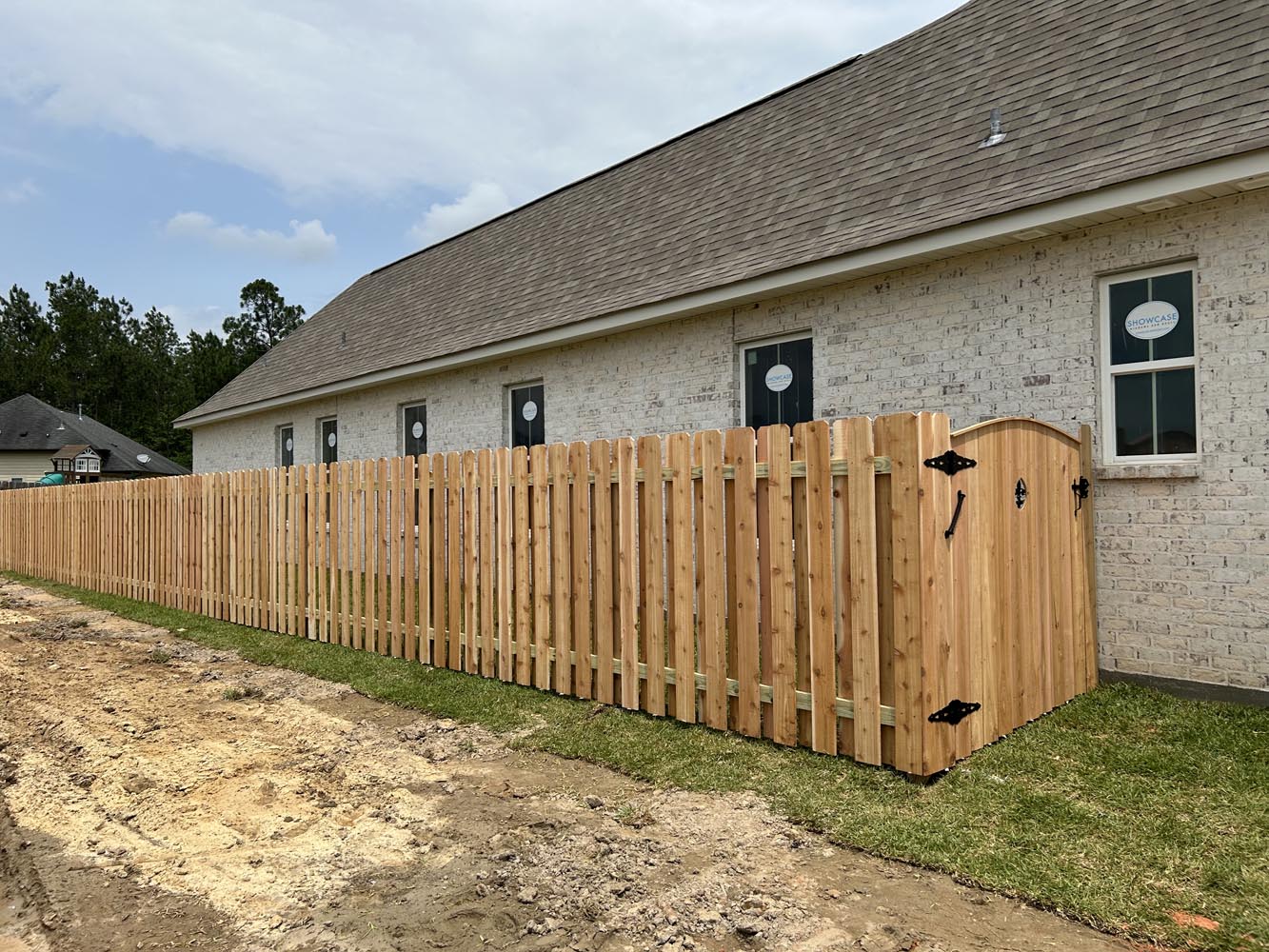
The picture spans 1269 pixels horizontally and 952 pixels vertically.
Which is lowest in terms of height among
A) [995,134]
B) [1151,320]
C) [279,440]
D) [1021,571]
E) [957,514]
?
[1021,571]

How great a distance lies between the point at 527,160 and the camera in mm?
28516

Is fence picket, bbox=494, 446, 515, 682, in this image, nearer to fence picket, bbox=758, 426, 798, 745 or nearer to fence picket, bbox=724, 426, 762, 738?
fence picket, bbox=724, 426, 762, 738

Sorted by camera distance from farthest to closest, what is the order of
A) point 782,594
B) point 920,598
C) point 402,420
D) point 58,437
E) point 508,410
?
point 58,437, point 402,420, point 508,410, point 782,594, point 920,598

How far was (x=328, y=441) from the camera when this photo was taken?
52.8 feet

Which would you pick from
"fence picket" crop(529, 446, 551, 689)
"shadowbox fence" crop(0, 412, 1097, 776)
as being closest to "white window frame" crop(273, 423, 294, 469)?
"shadowbox fence" crop(0, 412, 1097, 776)

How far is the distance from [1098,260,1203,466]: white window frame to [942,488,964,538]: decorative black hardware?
260 cm

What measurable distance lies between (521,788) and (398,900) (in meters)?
1.22

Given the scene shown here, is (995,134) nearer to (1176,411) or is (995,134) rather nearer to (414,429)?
(1176,411)

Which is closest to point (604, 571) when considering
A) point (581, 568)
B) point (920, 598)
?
point (581, 568)

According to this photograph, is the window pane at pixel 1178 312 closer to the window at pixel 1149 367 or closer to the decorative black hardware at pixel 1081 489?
the window at pixel 1149 367

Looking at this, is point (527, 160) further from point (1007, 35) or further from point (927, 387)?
point (927, 387)

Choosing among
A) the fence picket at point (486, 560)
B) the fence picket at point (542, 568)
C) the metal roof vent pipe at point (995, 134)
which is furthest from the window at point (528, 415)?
the metal roof vent pipe at point (995, 134)

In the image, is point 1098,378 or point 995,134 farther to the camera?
point 995,134

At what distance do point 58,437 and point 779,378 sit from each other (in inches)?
1996
